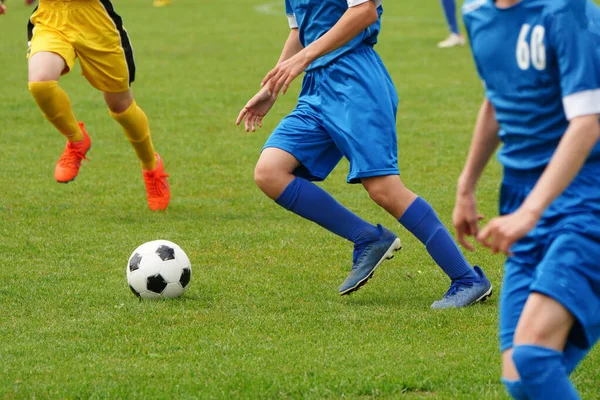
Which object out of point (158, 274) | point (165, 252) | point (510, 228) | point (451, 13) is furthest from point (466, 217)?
point (451, 13)

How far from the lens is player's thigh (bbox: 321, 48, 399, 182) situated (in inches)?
204

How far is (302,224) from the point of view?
753cm

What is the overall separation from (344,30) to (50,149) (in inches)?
234

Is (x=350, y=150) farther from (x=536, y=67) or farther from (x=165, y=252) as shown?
(x=536, y=67)

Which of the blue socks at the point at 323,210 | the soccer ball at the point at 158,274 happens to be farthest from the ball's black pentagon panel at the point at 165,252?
the blue socks at the point at 323,210

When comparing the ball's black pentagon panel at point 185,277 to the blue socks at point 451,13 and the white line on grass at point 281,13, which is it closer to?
the blue socks at point 451,13

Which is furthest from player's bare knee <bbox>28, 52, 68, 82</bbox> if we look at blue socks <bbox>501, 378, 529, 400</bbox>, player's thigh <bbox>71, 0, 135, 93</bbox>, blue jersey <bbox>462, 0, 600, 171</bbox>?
blue socks <bbox>501, 378, 529, 400</bbox>

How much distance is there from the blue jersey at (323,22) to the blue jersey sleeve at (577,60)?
7.59 ft

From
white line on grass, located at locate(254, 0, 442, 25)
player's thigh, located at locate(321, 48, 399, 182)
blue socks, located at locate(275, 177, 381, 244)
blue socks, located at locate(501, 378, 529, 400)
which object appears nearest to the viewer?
blue socks, located at locate(501, 378, 529, 400)

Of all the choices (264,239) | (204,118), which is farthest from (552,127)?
(204,118)

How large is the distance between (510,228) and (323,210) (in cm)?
276

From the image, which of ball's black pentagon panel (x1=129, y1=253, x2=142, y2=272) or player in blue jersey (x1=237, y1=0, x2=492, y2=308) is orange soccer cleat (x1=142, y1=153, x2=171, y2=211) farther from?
player in blue jersey (x1=237, y1=0, x2=492, y2=308)

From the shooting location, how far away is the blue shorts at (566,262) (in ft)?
9.78

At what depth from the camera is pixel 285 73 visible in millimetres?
4824
